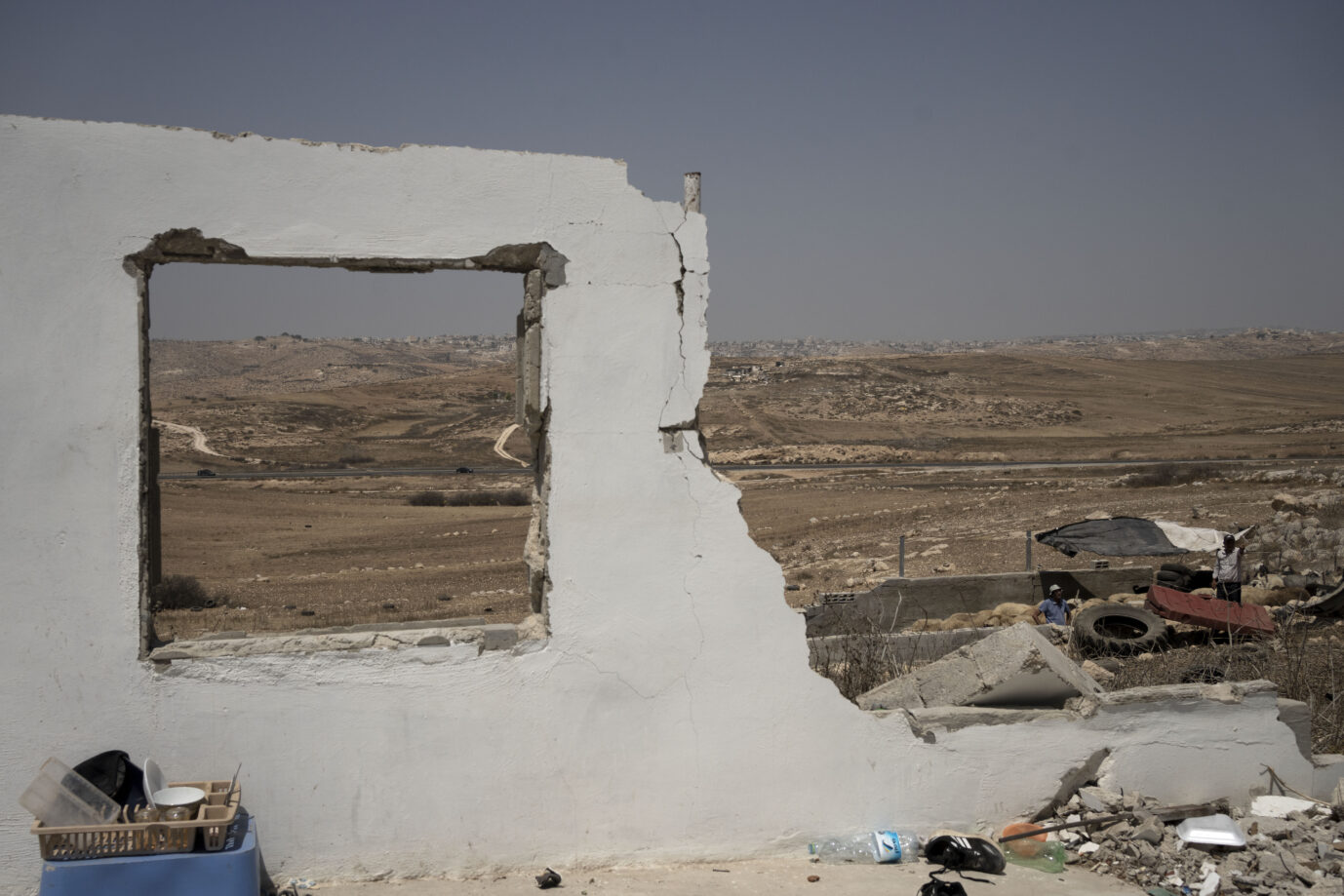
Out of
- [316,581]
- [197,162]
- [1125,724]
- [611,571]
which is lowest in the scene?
[316,581]

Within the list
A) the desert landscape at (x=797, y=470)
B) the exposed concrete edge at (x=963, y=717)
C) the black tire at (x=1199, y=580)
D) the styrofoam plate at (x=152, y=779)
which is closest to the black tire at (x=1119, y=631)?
the black tire at (x=1199, y=580)

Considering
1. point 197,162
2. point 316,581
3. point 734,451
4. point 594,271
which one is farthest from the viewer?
point 734,451

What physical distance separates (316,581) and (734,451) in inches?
1025

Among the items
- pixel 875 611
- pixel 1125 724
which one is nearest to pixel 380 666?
pixel 1125 724

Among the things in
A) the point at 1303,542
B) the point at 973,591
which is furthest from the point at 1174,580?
the point at 1303,542

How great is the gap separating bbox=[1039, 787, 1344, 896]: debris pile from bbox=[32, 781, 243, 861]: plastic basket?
4222mm

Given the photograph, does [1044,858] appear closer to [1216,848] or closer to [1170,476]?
[1216,848]

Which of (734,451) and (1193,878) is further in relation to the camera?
(734,451)

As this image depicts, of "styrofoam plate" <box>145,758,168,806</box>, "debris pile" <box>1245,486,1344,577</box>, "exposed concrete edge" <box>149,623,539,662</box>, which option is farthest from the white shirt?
"styrofoam plate" <box>145,758,168,806</box>

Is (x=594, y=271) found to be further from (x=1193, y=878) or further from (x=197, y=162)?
(x=1193, y=878)

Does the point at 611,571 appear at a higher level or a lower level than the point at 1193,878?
higher

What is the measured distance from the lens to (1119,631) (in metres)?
10.8

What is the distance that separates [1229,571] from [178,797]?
450 inches

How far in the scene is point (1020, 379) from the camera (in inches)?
2559
